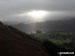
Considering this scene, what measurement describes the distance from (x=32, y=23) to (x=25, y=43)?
11797 centimetres

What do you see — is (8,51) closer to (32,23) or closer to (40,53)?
(40,53)

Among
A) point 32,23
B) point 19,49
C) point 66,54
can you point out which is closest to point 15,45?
point 19,49

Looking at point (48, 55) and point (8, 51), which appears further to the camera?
point (48, 55)

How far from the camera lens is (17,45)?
831 cm

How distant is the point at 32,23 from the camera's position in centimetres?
12656

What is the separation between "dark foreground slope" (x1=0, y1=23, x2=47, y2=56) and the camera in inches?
308

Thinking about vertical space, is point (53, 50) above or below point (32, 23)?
below

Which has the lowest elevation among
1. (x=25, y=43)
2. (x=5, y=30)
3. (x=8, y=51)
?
(x=8, y=51)

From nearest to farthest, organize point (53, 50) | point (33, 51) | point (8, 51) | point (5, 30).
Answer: point (8, 51) → point (33, 51) → point (5, 30) → point (53, 50)

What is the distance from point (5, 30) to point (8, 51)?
5.43ft

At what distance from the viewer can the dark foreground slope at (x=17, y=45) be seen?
7.83 m

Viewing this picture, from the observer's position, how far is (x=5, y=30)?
9.02 m

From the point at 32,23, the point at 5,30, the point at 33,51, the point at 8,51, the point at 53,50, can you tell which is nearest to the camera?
the point at 8,51

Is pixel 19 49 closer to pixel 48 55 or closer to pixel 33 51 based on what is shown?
pixel 33 51
